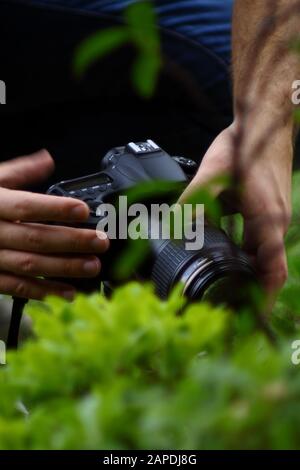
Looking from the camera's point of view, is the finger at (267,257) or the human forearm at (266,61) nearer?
the finger at (267,257)

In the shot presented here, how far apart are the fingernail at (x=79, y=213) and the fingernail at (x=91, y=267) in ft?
0.32

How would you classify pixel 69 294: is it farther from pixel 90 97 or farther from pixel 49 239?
pixel 90 97

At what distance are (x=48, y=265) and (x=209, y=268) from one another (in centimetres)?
33

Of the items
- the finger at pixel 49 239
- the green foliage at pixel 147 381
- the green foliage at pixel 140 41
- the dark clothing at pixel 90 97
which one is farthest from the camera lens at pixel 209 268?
the dark clothing at pixel 90 97

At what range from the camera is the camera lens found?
1305mm

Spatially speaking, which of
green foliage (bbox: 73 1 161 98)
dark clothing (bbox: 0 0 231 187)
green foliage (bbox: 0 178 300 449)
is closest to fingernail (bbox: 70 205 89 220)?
green foliage (bbox: 0 178 300 449)

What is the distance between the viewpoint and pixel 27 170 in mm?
1500

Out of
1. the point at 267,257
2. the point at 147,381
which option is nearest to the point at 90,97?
the point at 267,257

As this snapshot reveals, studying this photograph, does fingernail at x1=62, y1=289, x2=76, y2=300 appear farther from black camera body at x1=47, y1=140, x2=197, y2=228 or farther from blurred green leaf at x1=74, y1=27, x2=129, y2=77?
blurred green leaf at x1=74, y1=27, x2=129, y2=77

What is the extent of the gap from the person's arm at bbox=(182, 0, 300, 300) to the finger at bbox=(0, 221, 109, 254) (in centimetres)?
18

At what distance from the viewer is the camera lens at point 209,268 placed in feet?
4.28

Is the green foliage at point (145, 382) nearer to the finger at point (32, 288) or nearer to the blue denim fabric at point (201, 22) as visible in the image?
the finger at point (32, 288)

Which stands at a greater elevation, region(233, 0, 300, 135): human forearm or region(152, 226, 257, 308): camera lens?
region(233, 0, 300, 135): human forearm

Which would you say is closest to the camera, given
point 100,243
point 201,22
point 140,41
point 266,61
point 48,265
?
point 140,41
